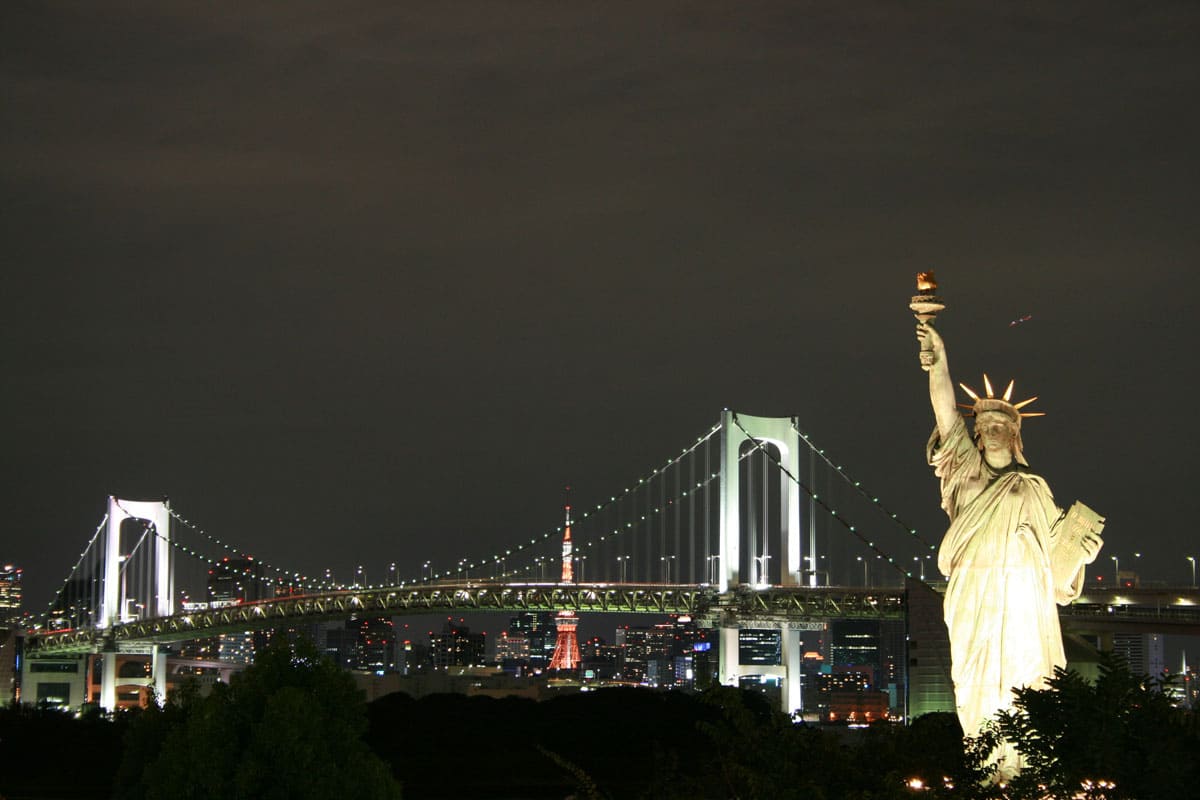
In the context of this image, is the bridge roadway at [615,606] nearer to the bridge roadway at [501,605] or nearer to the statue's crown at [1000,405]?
the bridge roadway at [501,605]

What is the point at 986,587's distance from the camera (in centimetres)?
1348

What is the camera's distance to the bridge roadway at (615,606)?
45.0m

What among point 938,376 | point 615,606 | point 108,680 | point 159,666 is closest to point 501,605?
point 615,606

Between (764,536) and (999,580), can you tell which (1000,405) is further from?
(764,536)

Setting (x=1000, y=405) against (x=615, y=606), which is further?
(x=615, y=606)

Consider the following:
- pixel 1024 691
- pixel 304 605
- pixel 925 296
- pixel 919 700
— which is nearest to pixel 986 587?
pixel 925 296

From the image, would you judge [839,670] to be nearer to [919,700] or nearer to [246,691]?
[919,700]

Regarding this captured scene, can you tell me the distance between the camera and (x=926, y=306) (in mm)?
13594

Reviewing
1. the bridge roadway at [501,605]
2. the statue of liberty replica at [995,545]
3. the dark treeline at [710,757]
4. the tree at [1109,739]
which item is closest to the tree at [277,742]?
the dark treeline at [710,757]

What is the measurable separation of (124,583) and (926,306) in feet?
244

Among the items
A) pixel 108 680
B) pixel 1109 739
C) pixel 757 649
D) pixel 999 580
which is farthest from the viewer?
pixel 757 649

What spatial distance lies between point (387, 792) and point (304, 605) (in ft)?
166

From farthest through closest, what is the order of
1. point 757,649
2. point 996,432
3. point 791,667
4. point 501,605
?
point 757,649 → point 501,605 → point 791,667 → point 996,432

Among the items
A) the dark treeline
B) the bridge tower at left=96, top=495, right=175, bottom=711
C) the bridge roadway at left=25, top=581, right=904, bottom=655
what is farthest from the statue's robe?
the bridge tower at left=96, top=495, right=175, bottom=711
